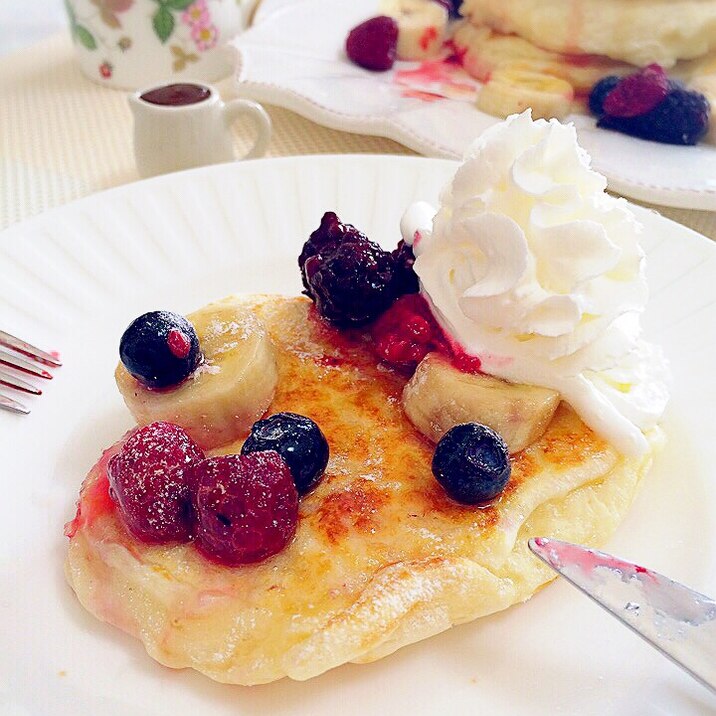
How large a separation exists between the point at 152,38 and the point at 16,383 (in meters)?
2.11

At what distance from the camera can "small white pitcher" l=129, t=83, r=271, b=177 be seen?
2.76 metres

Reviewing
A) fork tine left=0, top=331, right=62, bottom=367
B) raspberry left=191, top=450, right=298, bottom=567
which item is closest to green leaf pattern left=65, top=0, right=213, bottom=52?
fork tine left=0, top=331, right=62, bottom=367

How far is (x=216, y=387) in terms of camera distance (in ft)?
5.23

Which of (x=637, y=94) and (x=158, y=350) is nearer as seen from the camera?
(x=158, y=350)

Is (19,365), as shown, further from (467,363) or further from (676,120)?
(676,120)

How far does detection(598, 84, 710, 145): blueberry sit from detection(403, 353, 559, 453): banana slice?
1.74m

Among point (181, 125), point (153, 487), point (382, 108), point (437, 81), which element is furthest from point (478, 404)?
point (437, 81)

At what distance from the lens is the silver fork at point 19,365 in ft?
5.90

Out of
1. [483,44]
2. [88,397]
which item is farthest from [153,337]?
[483,44]

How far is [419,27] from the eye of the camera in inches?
142

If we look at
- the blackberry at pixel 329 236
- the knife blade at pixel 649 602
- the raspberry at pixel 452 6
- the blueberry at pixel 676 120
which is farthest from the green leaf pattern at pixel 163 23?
the knife blade at pixel 649 602

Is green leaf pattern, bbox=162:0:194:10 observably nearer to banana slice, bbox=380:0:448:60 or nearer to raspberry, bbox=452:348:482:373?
banana slice, bbox=380:0:448:60

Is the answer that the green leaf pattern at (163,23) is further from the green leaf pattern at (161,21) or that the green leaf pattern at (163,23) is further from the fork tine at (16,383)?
the fork tine at (16,383)

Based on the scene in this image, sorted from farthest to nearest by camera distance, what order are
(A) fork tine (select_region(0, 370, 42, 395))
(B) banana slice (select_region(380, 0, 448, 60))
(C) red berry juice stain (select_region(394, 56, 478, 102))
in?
(B) banana slice (select_region(380, 0, 448, 60)) < (C) red berry juice stain (select_region(394, 56, 478, 102)) < (A) fork tine (select_region(0, 370, 42, 395))
